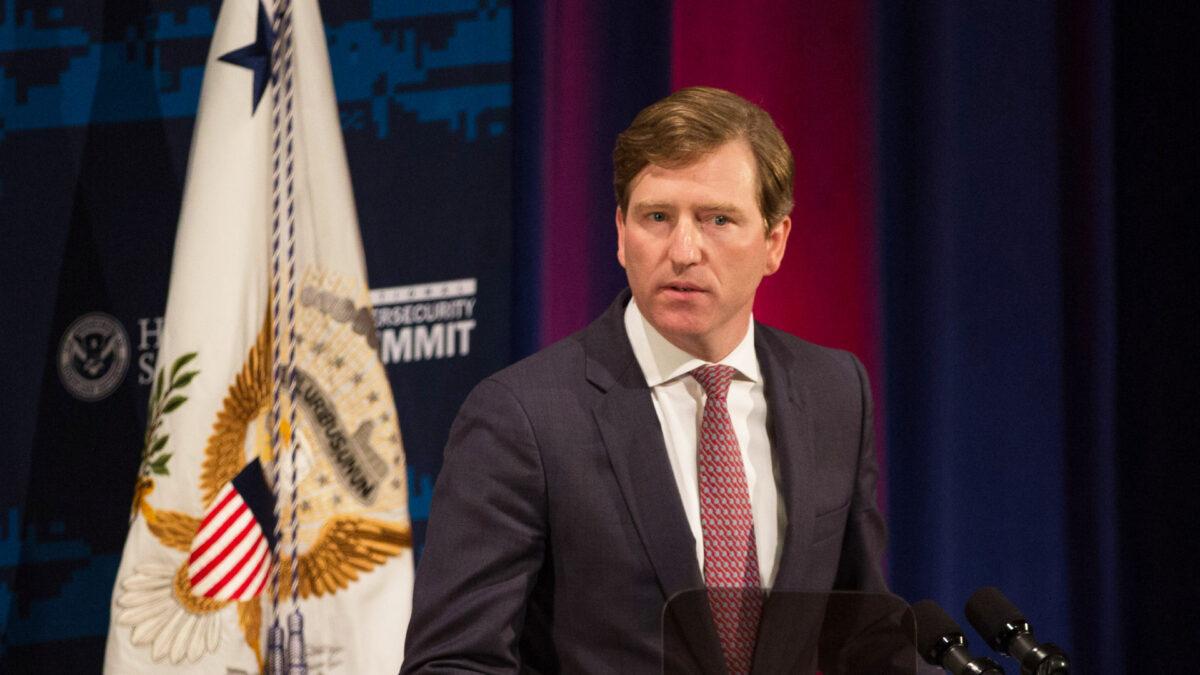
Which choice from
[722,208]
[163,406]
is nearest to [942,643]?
[722,208]

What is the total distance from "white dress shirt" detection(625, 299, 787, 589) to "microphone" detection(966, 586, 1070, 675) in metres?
0.26

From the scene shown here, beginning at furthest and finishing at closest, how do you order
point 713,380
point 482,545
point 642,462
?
point 713,380 → point 642,462 → point 482,545

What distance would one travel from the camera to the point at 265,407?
2818 mm

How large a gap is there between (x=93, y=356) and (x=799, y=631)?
89.2 inches

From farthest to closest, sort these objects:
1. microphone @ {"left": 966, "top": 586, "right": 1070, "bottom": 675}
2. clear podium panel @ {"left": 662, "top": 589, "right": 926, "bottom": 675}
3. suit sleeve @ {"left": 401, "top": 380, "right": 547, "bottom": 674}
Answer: suit sleeve @ {"left": 401, "top": 380, "right": 547, "bottom": 674} → microphone @ {"left": 966, "top": 586, "right": 1070, "bottom": 675} → clear podium panel @ {"left": 662, "top": 589, "right": 926, "bottom": 675}

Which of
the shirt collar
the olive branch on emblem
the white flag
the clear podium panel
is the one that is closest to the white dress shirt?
the shirt collar

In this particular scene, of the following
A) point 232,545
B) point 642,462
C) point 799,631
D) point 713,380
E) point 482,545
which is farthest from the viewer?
point 232,545

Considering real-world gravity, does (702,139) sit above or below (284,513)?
above

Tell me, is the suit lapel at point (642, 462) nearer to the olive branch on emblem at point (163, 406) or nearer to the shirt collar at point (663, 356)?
the shirt collar at point (663, 356)

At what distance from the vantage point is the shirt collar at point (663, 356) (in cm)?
177

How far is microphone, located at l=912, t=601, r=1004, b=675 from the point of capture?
1.38m

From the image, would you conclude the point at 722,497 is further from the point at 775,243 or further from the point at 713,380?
the point at 775,243

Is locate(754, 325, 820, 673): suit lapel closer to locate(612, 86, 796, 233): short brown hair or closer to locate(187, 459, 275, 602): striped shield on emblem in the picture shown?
locate(612, 86, 796, 233): short brown hair

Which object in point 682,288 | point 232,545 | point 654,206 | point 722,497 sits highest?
point 654,206
